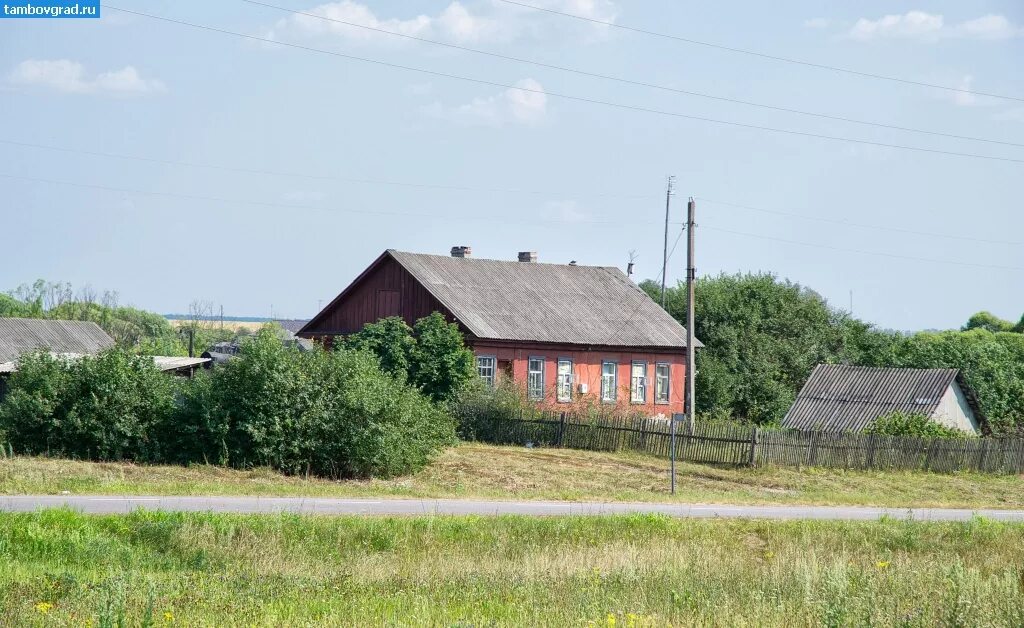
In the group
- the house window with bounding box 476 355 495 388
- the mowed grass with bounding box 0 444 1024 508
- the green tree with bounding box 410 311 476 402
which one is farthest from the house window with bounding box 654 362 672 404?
the mowed grass with bounding box 0 444 1024 508

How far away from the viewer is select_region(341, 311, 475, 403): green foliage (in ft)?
133

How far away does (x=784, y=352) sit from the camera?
61.1 m

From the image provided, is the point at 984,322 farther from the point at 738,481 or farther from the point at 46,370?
the point at 46,370

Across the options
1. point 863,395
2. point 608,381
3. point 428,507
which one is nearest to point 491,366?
point 608,381

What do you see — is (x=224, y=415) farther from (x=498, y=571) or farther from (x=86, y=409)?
(x=498, y=571)

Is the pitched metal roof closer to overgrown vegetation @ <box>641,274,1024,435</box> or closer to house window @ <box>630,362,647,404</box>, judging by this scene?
house window @ <box>630,362,647,404</box>

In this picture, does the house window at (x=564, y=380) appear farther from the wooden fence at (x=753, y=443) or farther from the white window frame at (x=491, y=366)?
the wooden fence at (x=753, y=443)

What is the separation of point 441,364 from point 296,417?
13.6 m

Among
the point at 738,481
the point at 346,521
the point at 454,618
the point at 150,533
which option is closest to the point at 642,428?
the point at 738,481

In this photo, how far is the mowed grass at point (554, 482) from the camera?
2241 centimetres

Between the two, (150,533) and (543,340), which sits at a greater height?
(543,340)

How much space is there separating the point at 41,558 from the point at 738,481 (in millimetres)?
20657

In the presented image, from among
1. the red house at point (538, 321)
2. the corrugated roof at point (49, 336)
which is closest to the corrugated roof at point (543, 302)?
the red house at point (538, 321)

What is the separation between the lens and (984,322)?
120688 millimetres
